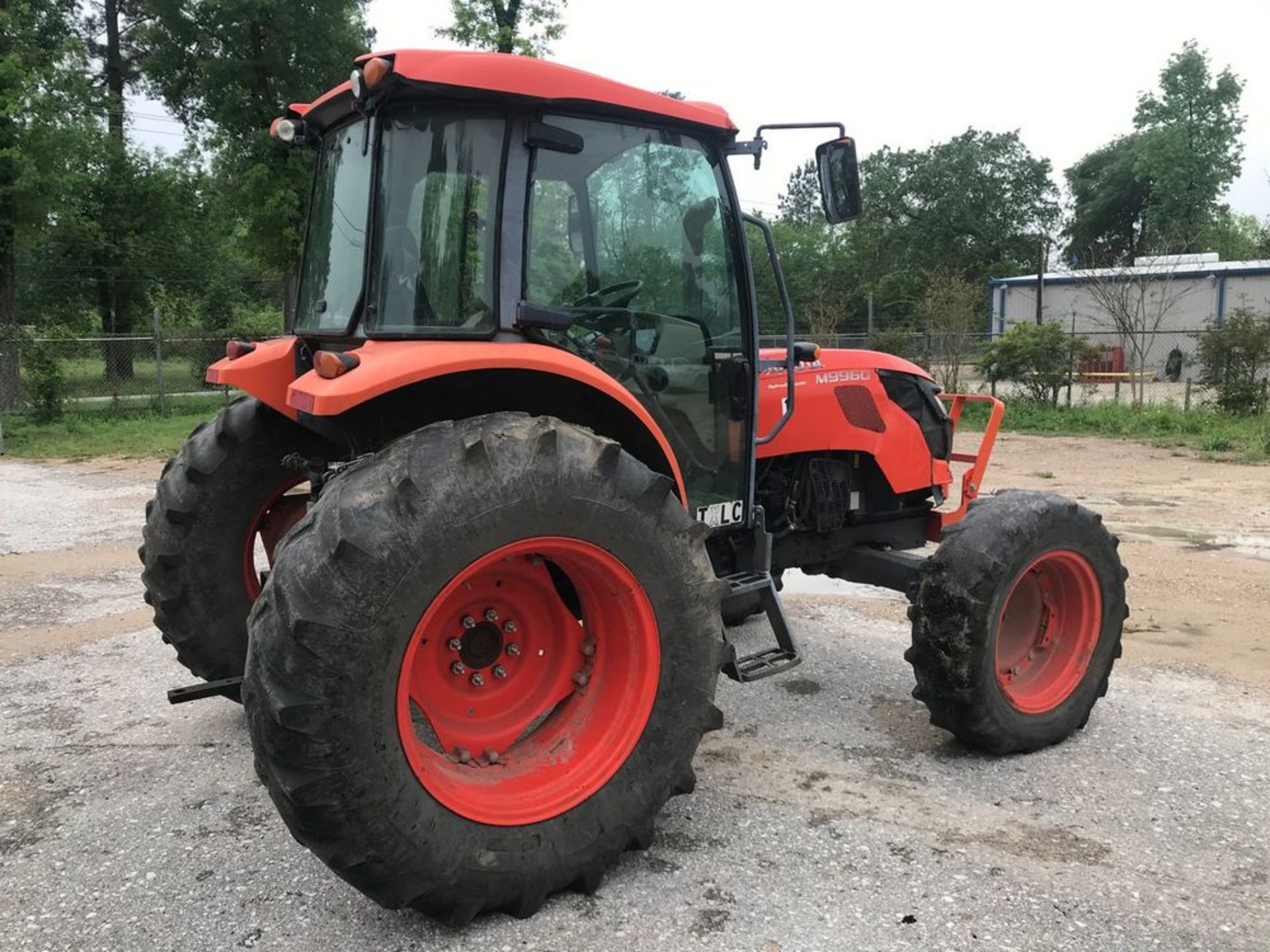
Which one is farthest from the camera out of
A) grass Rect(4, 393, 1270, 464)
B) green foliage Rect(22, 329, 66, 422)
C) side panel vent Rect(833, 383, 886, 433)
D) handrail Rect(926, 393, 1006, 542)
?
green foliage Rect(22, 329, 66, 422)

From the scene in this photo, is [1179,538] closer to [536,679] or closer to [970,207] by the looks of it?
[536,679]

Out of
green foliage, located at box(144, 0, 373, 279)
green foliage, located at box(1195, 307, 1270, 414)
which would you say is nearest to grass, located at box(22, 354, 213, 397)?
green foliage, located at box(144, 0, 373, 279)

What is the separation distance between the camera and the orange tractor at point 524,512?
8.32 feet

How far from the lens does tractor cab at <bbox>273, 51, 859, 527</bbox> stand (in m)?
3.03

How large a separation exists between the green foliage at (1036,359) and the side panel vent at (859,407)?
13.8m

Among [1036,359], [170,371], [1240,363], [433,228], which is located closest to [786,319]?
[433,228]

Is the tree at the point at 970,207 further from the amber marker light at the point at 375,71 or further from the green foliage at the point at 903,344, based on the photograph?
the amber marker light at the point at 375,71

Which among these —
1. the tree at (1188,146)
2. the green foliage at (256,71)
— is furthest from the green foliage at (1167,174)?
the green foliage at (256,71)

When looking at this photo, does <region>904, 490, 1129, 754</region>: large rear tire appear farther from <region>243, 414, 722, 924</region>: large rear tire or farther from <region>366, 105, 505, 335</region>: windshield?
<region>366, 105, 505, 335</region>: windshield

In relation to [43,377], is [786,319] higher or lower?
higher

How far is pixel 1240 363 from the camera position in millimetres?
15273

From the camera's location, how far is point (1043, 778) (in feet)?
12.2

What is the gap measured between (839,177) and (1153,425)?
1396 centimetres

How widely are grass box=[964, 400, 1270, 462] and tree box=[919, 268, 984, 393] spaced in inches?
41.1
